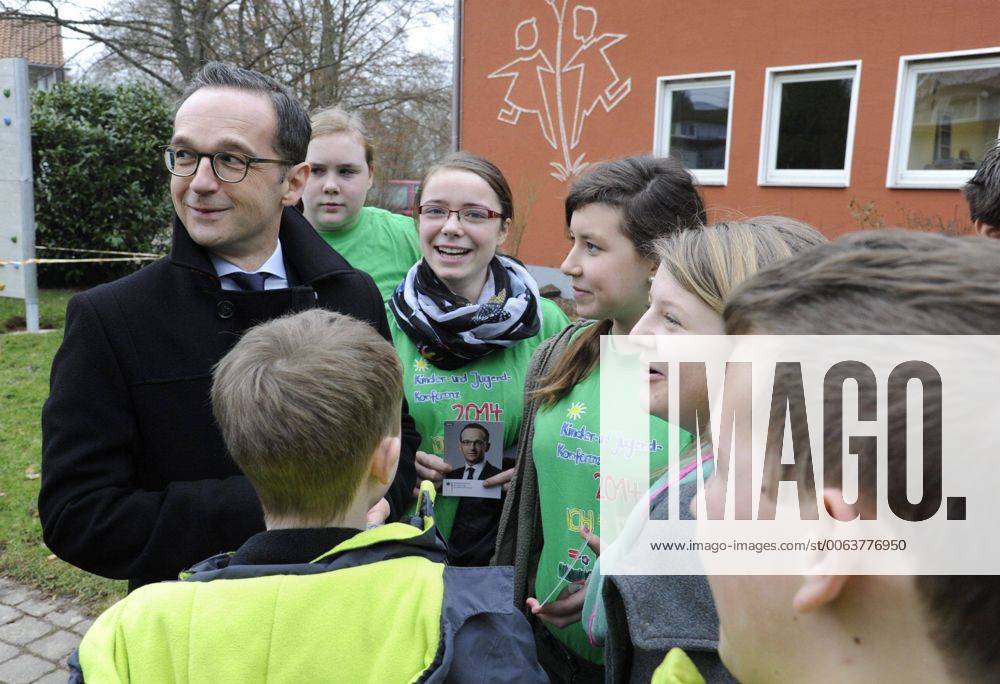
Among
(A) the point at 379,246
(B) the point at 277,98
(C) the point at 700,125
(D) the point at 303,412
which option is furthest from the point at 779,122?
(D) the point at 303,412

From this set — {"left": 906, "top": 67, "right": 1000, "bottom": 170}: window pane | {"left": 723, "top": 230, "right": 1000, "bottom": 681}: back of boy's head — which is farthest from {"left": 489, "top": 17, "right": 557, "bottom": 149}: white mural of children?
{"left": 723, "top": 230, "right": 1000, "bottom": 681}: back of boy's head

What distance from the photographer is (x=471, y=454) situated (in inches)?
98.9

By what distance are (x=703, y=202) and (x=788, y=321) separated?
5.06ft

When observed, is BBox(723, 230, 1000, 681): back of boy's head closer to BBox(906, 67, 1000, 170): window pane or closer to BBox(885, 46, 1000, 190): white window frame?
BBox(885, 46, 1000, 190): white window frame

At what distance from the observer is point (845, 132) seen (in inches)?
364

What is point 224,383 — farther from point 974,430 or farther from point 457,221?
point 457,221

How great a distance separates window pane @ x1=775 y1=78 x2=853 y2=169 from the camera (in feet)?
30.5

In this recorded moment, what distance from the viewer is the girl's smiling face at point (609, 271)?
7.15 ft

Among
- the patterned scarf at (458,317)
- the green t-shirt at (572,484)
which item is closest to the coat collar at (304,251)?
the patterned scarf at (458,317)

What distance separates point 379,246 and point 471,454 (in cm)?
166

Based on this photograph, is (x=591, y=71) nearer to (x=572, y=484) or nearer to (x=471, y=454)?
(x=471, y=454)

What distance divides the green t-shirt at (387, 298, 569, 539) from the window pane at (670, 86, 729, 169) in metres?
8.49

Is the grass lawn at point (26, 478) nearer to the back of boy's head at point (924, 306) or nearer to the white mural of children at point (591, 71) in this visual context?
the back of boy's head at point (924, 306)

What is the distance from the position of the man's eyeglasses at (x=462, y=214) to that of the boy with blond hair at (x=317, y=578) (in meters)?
1.32
